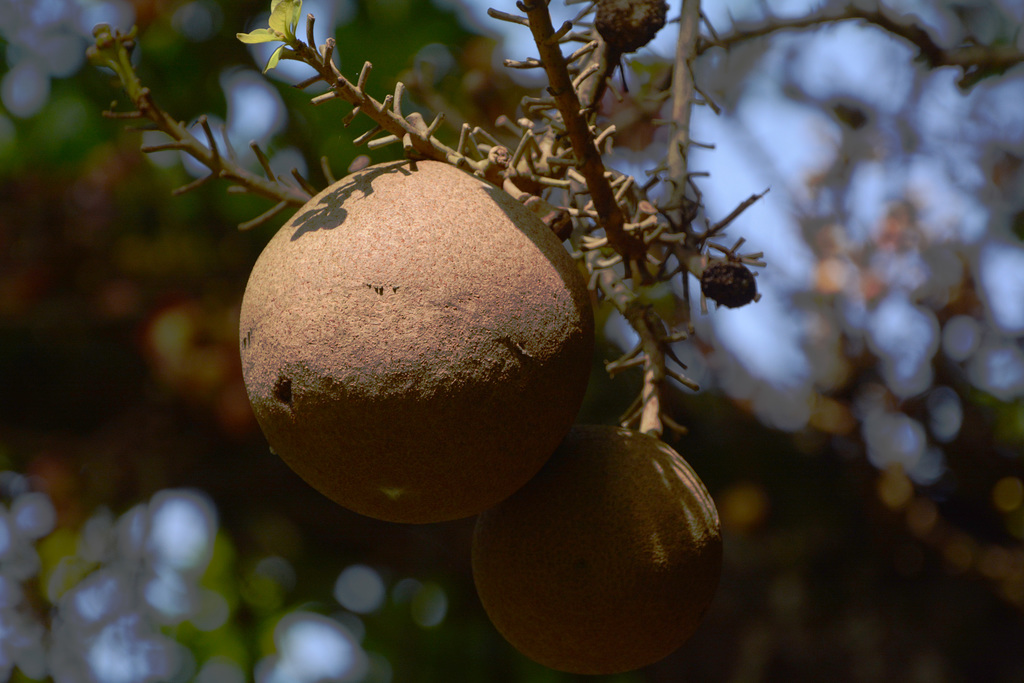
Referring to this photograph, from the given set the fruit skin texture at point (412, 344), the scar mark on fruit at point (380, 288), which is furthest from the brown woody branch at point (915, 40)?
the scar mark on fruit at point (380, 288)

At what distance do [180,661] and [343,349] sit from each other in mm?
2811

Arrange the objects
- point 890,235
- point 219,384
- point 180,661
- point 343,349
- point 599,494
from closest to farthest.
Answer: point 343,349 → point 599,494 → point 219,384 → point 180,661 → point 890,235

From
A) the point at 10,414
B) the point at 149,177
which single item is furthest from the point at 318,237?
the point at 10,414

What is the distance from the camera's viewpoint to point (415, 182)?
2.80 ft

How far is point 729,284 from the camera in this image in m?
0.90

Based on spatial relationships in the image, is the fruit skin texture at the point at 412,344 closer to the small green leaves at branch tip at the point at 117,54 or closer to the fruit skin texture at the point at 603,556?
the fruit skin texture at the point at 603,556

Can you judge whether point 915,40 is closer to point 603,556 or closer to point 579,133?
point 579,133

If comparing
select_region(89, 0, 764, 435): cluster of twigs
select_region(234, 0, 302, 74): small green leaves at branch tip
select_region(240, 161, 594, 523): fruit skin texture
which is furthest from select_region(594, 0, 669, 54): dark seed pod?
select_region(234, 0, 302, 74): small green leaves at branch tip

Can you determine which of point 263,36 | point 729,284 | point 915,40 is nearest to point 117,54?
point 263,36

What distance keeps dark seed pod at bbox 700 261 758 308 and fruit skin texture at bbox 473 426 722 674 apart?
0.75 ft

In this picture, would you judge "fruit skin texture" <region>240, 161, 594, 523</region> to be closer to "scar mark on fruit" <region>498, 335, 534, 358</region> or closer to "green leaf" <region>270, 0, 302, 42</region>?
"scar mark on fruit" <region>498, 335, 534, 358</region>

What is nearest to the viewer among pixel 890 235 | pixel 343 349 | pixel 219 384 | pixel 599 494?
pixel 343 349

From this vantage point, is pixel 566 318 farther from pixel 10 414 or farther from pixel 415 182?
pixel 10 414

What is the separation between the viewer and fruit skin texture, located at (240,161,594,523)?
765 mm
